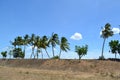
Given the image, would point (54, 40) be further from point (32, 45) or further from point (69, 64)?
point (69, 64)

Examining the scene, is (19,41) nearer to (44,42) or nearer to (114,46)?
(44,42)

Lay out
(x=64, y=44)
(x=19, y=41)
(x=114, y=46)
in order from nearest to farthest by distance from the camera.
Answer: (x=114, y=46), (x=64, y=44), (x=19, y=41)

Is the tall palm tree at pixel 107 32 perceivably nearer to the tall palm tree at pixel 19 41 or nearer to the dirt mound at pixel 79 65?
the dirt mound at pixel 79 65

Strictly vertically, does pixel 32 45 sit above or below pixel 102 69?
above

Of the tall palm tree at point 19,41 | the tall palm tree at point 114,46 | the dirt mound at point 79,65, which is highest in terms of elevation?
the tall palm tree at point 19,41

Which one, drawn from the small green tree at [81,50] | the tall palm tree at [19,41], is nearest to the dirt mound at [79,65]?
the small green tree at [81,50]

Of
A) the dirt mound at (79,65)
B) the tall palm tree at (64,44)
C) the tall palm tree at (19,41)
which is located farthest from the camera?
the tall palm tree at (19,41)

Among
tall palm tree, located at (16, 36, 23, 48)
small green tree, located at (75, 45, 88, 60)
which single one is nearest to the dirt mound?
small green tree, located at (75, 45, 88, 60)

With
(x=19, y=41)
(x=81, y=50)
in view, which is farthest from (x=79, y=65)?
(x=19, y=41)

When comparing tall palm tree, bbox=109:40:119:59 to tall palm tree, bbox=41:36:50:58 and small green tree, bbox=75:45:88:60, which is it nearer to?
small green tree, bbox=75:45:88:60

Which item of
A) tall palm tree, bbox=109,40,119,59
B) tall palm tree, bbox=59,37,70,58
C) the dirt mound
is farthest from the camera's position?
tall palm tree, bbox=59,37,70,58

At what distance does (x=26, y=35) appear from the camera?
12781 cm

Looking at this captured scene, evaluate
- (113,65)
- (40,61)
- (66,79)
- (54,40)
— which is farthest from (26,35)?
(66,79)

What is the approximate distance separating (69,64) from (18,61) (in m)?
30.7
